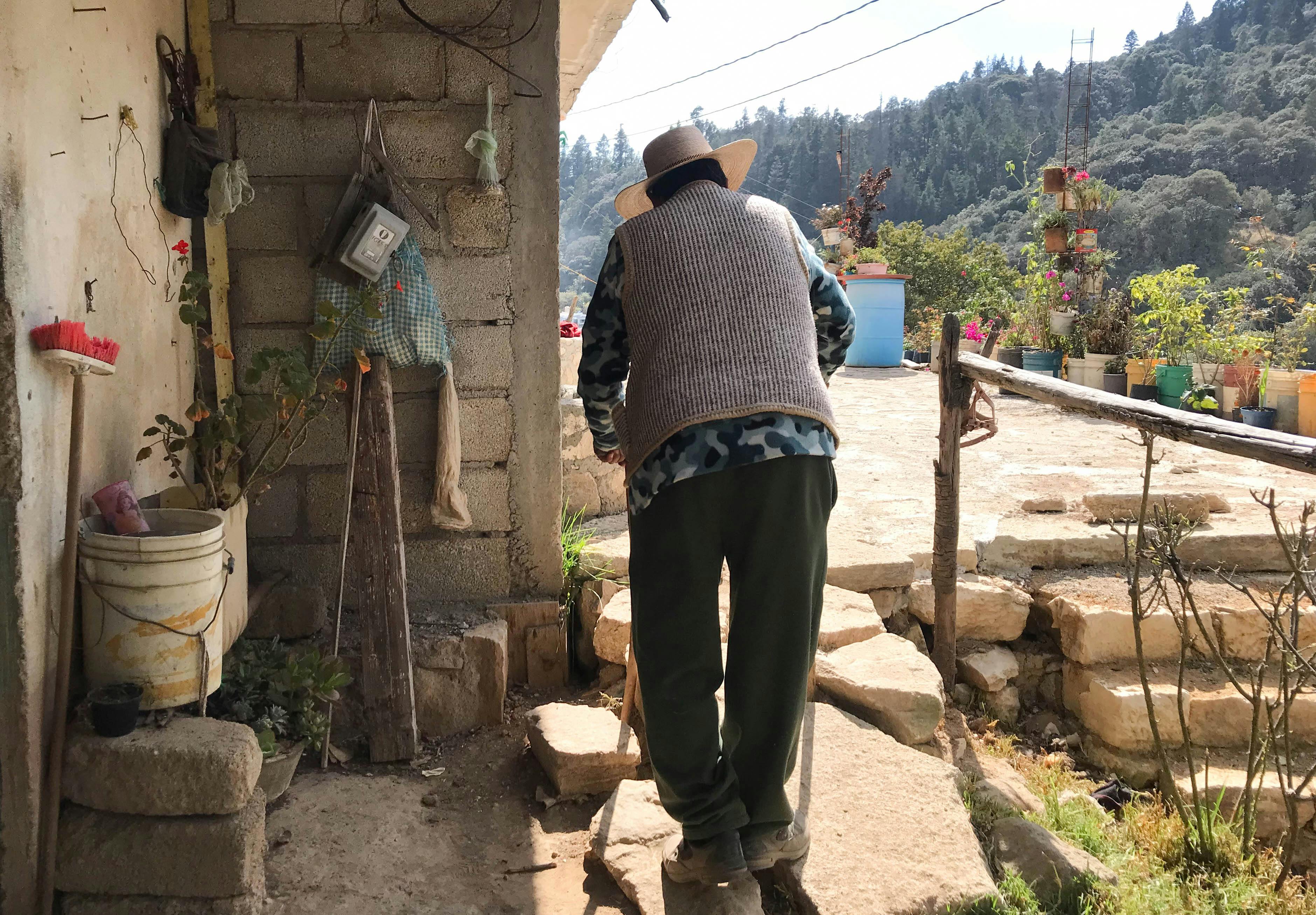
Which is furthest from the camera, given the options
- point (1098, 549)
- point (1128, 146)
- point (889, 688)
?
point (1128, 146)

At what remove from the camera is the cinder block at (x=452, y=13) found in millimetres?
3781

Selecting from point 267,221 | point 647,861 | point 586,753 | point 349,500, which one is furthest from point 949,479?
point 267,221

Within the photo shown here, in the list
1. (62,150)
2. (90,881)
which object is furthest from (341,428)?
(90,881)

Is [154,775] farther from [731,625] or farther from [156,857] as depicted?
[731,625]

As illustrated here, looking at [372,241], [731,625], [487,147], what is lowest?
[731,625]

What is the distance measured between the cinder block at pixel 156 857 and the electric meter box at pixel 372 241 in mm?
2054

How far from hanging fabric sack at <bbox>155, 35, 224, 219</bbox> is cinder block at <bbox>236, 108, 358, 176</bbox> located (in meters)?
0.22

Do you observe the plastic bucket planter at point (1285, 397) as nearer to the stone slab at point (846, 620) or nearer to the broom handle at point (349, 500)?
the stone slab at point (846, 620)

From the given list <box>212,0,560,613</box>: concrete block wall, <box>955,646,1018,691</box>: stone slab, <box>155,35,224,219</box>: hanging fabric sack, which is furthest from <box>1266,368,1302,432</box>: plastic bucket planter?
<box>155,35,224,219</box>: hanging fabric sack

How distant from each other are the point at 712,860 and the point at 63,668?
64.7 inches

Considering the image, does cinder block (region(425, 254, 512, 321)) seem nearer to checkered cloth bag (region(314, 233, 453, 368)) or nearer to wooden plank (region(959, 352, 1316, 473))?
checkered cloth bag (region(314, 233, 453, 368))

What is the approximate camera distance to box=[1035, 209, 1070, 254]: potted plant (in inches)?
488

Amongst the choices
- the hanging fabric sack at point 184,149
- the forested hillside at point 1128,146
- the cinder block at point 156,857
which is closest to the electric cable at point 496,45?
the hanging fabric sack at point 184,149

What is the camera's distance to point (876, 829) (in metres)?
2.74
